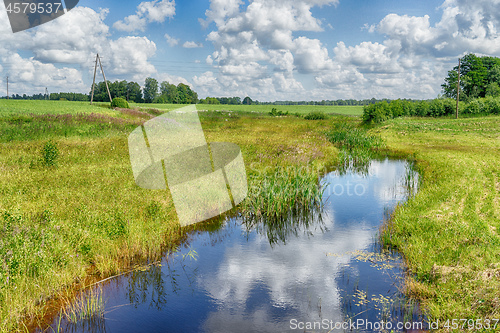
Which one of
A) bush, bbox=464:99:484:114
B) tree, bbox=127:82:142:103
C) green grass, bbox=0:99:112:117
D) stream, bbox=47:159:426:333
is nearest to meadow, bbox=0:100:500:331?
stream, bbox=47:159:426:333

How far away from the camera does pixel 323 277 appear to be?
6590mm

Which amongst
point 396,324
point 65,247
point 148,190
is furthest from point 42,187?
point 396,324

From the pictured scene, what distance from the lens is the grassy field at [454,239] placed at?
5141 mm

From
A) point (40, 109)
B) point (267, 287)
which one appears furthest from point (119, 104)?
point (267, 287)

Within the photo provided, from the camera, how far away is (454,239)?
723 centimetres

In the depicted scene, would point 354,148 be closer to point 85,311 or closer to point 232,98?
point 85,311

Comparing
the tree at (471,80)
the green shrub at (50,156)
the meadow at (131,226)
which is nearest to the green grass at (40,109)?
the meadow at (131,226)

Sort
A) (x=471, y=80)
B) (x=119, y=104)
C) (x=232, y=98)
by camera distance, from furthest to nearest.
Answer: (x=232, y=98), (x=471, y=80), (x=119, y=104)

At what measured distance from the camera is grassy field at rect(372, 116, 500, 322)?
514 cm

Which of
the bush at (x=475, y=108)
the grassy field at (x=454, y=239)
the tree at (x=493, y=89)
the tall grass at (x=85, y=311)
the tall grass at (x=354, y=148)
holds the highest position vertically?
the tree at (x=493, y=89)

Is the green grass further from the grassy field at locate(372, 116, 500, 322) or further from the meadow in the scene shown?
the grassy field at locate(372, 116, 500, 322)

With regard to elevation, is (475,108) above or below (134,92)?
below

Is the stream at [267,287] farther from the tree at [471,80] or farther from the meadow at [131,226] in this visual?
the tree at [471,80]

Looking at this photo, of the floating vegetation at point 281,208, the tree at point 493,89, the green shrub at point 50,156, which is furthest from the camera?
the tree at point 493,89
